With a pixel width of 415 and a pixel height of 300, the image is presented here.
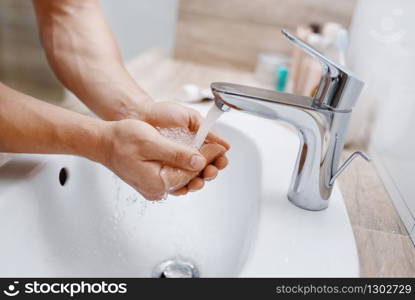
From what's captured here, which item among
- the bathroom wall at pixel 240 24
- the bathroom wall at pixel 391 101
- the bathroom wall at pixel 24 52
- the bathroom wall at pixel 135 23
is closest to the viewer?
the bathroom wall at pixel 391 101

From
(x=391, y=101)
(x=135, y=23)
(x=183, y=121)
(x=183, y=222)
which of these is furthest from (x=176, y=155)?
(x=135, y=23)

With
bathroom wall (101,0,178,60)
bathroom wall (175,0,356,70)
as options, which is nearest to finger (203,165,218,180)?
bathroom wall (175,0,356,70)

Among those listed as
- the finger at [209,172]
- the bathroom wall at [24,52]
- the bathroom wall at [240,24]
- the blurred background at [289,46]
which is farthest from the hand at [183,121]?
the bathroom wall at [24,52]

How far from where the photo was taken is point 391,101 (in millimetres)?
675

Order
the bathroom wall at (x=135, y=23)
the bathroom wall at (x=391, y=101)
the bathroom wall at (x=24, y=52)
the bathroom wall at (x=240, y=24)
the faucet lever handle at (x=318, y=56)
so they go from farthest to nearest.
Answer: the bathroom wall at (x=24, y=52) → the bathroom wall at (x=135, y=23) → the bathroom wall at (x=240, y=24) → the bathroom wall at (x=391, y=101) → the faucet lever handle at (x=318, y=56)

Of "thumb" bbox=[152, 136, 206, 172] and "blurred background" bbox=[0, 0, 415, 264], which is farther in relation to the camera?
"blurred background" bbox=[0, 0, 415, 264]

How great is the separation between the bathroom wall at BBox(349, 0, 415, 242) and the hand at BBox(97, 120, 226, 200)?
1.00ft

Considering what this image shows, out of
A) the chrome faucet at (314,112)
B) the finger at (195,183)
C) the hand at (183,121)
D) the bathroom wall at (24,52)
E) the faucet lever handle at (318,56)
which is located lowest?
the bathroom wall at (24,52)

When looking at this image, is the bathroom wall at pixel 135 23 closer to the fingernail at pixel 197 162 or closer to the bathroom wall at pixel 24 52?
the bathroom wall at pixel 24 52

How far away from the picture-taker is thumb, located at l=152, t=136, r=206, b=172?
47 cm

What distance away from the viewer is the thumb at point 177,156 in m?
0.47

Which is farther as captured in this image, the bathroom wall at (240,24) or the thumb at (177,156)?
the bathroom wall at (240,24)

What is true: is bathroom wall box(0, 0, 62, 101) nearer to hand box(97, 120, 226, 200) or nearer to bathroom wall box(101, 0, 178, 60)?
bathroom wall box(101, 0, 178, 60)

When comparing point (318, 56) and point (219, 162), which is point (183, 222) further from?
point (318, 56)
